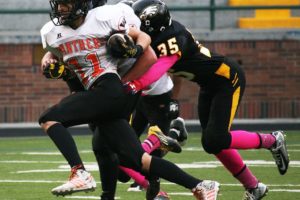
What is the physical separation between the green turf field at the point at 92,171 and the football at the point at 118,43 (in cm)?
194

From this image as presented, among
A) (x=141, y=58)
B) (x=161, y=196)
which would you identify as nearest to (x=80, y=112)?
(x=141, y=58)

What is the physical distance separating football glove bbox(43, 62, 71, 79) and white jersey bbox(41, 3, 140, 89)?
87mm

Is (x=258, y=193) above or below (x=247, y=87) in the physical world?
above

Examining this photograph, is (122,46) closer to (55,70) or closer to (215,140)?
(55,70)

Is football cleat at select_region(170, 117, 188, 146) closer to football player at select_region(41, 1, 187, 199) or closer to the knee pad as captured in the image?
football player at select_region(41, 1, 187, 199)

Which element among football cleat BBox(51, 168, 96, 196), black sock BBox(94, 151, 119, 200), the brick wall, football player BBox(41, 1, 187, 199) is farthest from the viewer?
the brick wall

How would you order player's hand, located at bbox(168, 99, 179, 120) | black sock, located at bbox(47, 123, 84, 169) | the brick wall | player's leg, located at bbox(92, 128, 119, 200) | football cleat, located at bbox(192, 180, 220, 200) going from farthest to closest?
the brick wall < player's hand, located at bbox(168, 99, 179, 120) < player's leg, located at bbox(92, 128, 119, 200) < football cleat, located at bbox(192, 180, 220, 200) < black sock, located at bbox(47, 123, 84, 169)

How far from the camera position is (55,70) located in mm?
8422

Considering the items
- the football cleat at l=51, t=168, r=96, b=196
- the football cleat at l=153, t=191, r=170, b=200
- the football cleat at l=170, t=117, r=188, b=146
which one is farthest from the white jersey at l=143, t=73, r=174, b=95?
the football cleat at l=51, t=168, r=96, b=196

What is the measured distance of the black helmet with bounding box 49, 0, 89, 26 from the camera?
820 centimetres

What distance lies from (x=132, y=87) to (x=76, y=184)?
838mm

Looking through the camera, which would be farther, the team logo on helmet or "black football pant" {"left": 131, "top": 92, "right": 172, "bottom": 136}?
"black football pant" {"left": 131, "top": 92, "right": 172, "bottom": 136}

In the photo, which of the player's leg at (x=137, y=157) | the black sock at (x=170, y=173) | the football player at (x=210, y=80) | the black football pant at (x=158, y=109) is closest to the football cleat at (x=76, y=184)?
the player's leg at (x=137, y=157)

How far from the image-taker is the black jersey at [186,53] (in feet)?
29.2
